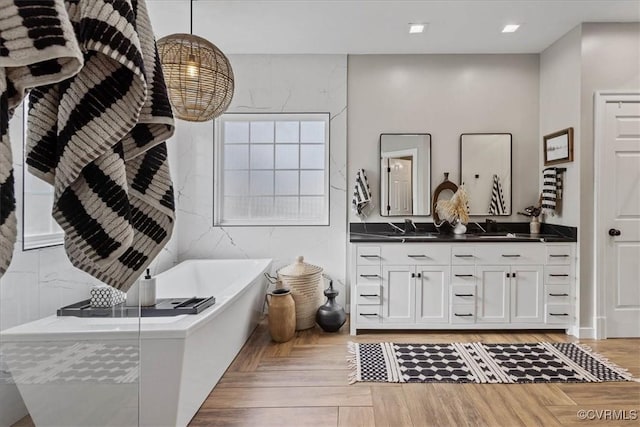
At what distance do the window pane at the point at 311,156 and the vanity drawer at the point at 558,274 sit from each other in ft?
7.79

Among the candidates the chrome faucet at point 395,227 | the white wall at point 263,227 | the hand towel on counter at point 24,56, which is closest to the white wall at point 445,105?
the white wall at point 263,227

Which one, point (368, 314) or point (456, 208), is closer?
point (368, 314)

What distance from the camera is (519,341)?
10.3ft

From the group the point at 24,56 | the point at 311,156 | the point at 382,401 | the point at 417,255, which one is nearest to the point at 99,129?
the point at 24,56

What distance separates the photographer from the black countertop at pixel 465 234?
3336 mm

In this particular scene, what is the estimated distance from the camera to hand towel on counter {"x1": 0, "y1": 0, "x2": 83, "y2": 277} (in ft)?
1.43

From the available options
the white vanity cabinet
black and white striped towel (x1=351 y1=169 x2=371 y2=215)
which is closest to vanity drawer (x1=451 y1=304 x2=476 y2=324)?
the white vanity cabinet

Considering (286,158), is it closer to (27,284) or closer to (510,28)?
(510,28)

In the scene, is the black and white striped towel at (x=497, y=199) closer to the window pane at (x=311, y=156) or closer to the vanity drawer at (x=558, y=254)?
the vanity drawer at (x=558, y=254)

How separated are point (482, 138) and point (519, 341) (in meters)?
2.01

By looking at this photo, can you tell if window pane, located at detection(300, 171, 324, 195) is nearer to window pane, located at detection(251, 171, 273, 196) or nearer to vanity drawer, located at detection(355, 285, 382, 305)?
window pane, located at detection(251, 171, 273, 196)

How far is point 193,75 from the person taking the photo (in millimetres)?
2133

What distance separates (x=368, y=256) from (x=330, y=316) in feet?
2.07

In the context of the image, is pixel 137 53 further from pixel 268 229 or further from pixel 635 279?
pixel 635 279
